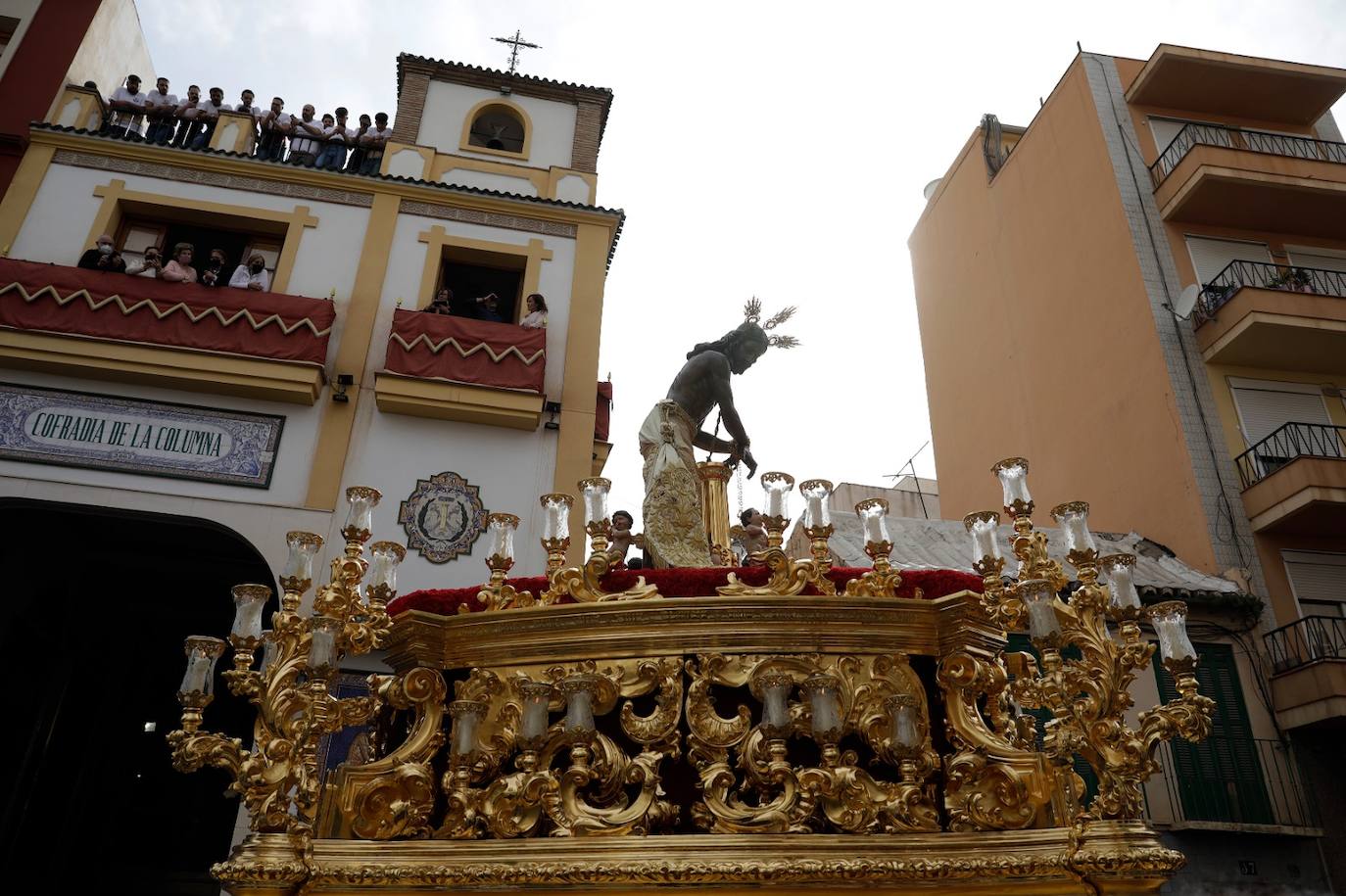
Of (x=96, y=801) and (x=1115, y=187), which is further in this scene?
(x=1115, y=187)

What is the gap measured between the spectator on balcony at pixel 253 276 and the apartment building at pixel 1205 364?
1185 centimetres

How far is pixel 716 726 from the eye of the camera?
11.9 ft

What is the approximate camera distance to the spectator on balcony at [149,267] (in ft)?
31.8

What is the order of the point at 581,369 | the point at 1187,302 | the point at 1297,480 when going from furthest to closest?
the point at 1187,302
the point at 1297,480
the point at 581,369

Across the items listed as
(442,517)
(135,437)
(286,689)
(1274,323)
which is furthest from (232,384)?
(1274,323)

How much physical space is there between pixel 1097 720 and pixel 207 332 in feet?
30.6

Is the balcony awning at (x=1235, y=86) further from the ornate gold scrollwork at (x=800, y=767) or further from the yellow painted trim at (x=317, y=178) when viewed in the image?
the ornate gold scrollwork at (x=800, y=767)

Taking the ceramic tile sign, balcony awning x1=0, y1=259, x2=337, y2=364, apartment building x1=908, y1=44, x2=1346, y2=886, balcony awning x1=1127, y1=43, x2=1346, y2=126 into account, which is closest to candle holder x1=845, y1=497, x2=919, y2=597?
the ceramic tile sign

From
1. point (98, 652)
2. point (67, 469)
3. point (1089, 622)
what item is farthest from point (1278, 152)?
point (98, 652)

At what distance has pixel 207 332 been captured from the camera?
9422 mm

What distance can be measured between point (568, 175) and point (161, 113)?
5358 mm

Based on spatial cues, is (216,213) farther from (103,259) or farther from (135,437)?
(135,437)

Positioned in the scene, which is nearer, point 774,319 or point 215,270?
point 774,319

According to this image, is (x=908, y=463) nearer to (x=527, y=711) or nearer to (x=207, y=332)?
(x=207, y=332)
